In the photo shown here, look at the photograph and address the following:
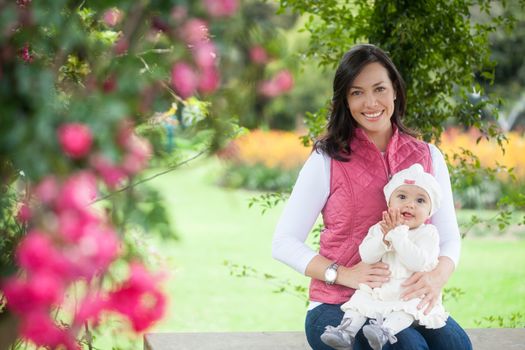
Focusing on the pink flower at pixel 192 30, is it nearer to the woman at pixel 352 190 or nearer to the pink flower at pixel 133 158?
the pink flower at pixel 133 158

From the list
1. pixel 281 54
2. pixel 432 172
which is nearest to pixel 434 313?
pixel 432 172

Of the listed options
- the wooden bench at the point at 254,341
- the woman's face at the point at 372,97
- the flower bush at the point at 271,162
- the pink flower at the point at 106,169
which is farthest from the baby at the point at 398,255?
the flower bush at the point at 271,162

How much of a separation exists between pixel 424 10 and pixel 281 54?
8.48 feet

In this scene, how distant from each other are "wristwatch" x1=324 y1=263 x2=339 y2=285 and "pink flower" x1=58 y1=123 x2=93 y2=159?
1.58 m

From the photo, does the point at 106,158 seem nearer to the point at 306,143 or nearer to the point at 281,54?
the point at 281,54

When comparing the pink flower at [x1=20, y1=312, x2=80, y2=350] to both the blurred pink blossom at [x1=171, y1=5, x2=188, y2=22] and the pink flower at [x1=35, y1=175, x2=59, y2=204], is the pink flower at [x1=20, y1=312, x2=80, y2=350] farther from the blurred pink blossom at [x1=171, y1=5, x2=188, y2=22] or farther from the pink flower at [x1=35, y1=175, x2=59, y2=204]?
the blurred pink blossom at [x1=171, y1=5, x2=188, y2=22]

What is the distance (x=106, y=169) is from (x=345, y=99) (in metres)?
1.75

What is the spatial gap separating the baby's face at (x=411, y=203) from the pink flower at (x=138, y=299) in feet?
4.79

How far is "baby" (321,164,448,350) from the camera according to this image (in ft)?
8.54

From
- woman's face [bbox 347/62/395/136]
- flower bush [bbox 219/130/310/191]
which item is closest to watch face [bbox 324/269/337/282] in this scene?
woman's face [bbox 347/62/395/136]

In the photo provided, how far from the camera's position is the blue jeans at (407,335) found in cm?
257

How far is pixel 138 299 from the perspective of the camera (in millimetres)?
1295

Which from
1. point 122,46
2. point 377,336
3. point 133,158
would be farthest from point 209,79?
point 377,336

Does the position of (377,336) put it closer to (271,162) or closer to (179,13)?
(179,13)
